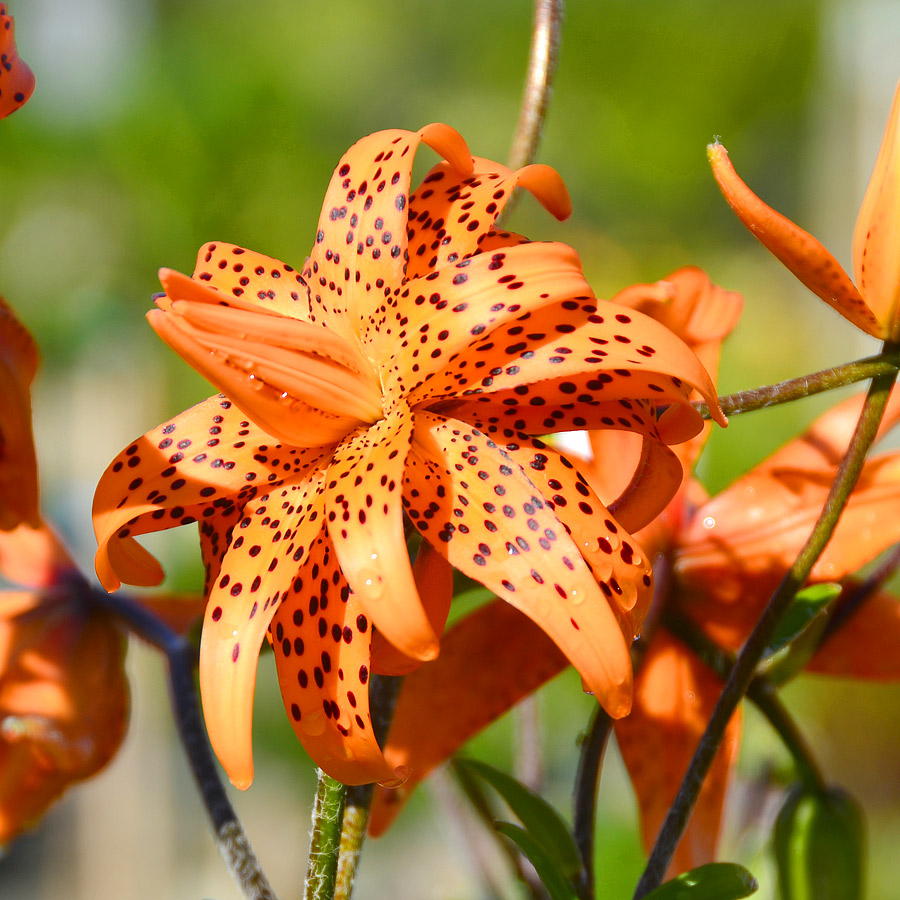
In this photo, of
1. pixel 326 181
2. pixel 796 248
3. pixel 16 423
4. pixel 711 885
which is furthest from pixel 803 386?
pixel 326 181

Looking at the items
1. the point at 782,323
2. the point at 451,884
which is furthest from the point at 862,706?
the point at 451,884

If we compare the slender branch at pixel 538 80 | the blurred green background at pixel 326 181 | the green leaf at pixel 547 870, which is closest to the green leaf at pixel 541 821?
the green leaf at pixel 547 870

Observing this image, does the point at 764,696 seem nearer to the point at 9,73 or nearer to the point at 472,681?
the point at 472,681

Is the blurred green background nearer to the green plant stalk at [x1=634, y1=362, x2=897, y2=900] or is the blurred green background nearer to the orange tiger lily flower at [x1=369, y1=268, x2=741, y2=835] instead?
the orange tiger lily flower at [x1=369, y1=268, x2=741, y2=835]

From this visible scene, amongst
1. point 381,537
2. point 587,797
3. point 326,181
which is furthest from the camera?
point 326,181

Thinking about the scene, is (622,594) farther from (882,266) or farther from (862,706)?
(862,706)

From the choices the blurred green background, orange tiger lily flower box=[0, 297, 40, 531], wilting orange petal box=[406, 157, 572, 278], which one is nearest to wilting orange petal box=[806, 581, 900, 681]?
wilting orange petal box=[406, 157, 572, 278]
